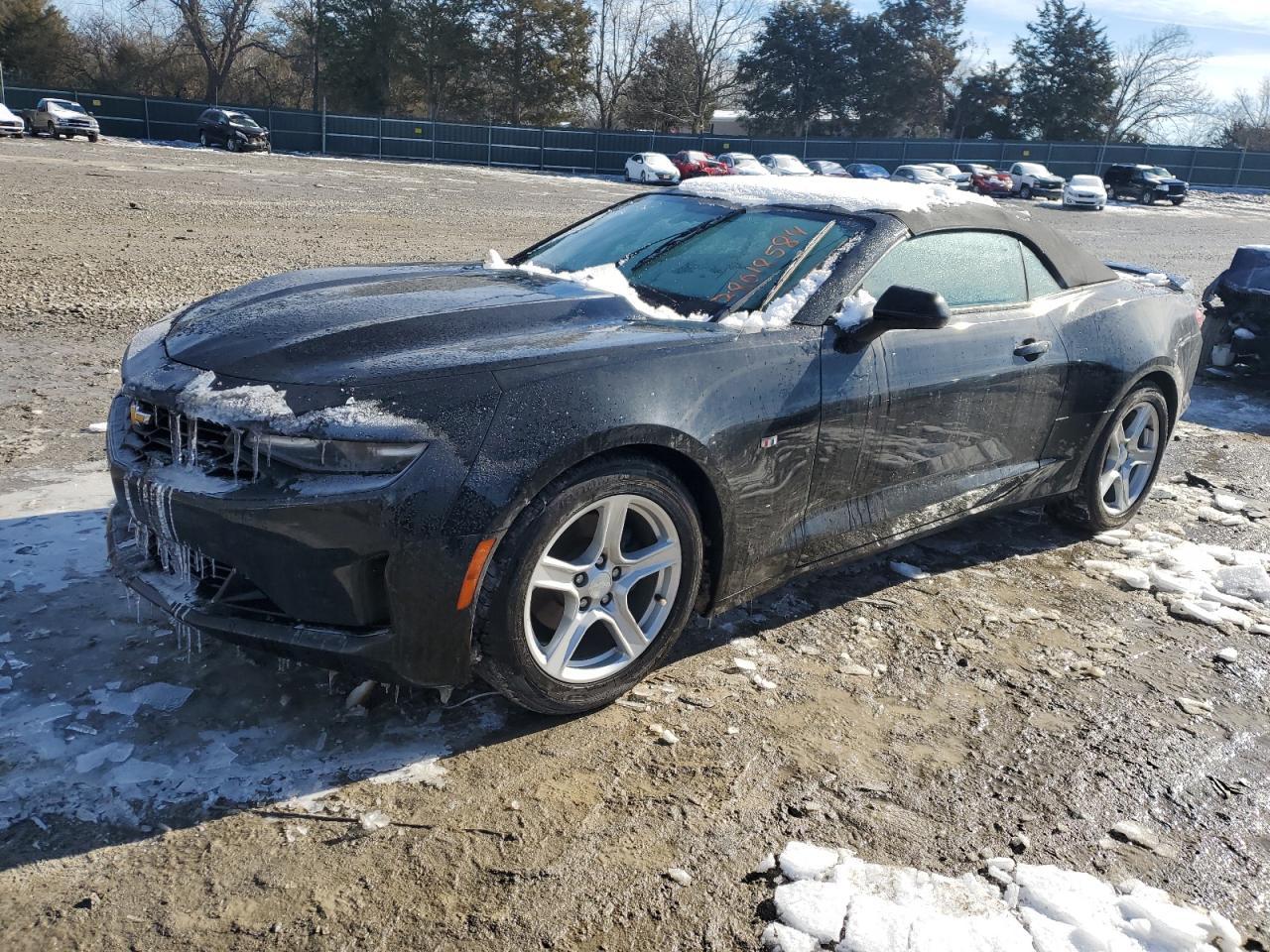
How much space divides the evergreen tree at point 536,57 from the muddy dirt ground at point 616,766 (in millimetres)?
55160

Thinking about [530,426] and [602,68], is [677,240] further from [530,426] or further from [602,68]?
[602,68]

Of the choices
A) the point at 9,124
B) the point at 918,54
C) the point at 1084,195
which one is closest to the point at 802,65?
the point at 918,54

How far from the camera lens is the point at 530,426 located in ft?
8.80

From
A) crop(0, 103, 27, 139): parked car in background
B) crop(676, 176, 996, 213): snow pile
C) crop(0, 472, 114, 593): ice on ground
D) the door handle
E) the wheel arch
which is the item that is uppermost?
crop(0, 103, 27, 139): parked car in background

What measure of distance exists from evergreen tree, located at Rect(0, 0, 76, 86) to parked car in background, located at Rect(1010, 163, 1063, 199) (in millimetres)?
43995

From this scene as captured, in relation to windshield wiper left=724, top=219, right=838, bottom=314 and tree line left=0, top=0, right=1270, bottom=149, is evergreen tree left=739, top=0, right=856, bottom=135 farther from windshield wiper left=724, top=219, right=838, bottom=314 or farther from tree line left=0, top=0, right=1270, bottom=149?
windshield wiper left=724, top=219, right=838, bottom=314

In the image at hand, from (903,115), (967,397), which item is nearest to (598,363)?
(967,397)

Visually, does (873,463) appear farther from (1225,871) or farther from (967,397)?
(1225,871)

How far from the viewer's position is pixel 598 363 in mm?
2902

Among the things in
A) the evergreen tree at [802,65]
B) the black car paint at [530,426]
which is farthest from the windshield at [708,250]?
the evergreen tree at [802,65]

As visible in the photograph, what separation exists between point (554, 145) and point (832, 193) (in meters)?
43.7

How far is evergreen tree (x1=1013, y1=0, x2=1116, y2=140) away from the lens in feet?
201

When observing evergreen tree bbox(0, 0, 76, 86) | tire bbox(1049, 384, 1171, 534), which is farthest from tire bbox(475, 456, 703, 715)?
evergreen tree bbox(0, 0, 76, 86)

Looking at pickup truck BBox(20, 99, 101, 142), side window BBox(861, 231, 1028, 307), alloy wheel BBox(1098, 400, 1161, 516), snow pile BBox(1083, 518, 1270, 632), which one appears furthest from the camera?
pickup truck BBox(20, 99, 101, 142)
